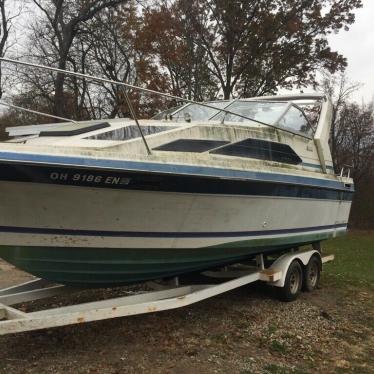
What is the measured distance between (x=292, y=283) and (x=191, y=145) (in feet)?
9.01

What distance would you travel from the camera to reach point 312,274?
7367 millimetres

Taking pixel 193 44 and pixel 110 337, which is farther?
pixel 193 44

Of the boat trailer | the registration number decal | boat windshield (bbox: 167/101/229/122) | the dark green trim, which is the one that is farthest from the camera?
boat windshield (bbox: 167/101/229/122)

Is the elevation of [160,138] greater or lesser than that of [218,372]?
greater

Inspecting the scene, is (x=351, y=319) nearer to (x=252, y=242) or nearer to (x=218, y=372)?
(x=252, y=242)

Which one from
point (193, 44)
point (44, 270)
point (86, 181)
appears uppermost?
point (193, 44)

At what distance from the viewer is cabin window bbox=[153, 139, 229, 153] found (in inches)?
190

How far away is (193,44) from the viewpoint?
18.8m

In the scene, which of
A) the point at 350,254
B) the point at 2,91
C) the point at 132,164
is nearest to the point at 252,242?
the point at 132,164

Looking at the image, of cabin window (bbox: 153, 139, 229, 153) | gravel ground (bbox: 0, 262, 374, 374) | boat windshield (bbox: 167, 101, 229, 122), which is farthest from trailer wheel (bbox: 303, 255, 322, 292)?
cabin window (bbox: 153, 139, 229, 153)

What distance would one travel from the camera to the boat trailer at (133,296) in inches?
163

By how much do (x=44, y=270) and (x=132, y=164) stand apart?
49.0 inches

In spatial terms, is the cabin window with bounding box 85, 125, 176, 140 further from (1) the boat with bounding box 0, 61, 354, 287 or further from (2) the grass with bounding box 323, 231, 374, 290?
(2) the grass with bounding box 323, 231, 374, 290

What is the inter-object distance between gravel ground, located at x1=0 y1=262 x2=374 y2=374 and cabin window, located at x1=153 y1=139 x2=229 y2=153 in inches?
→ 73.4
